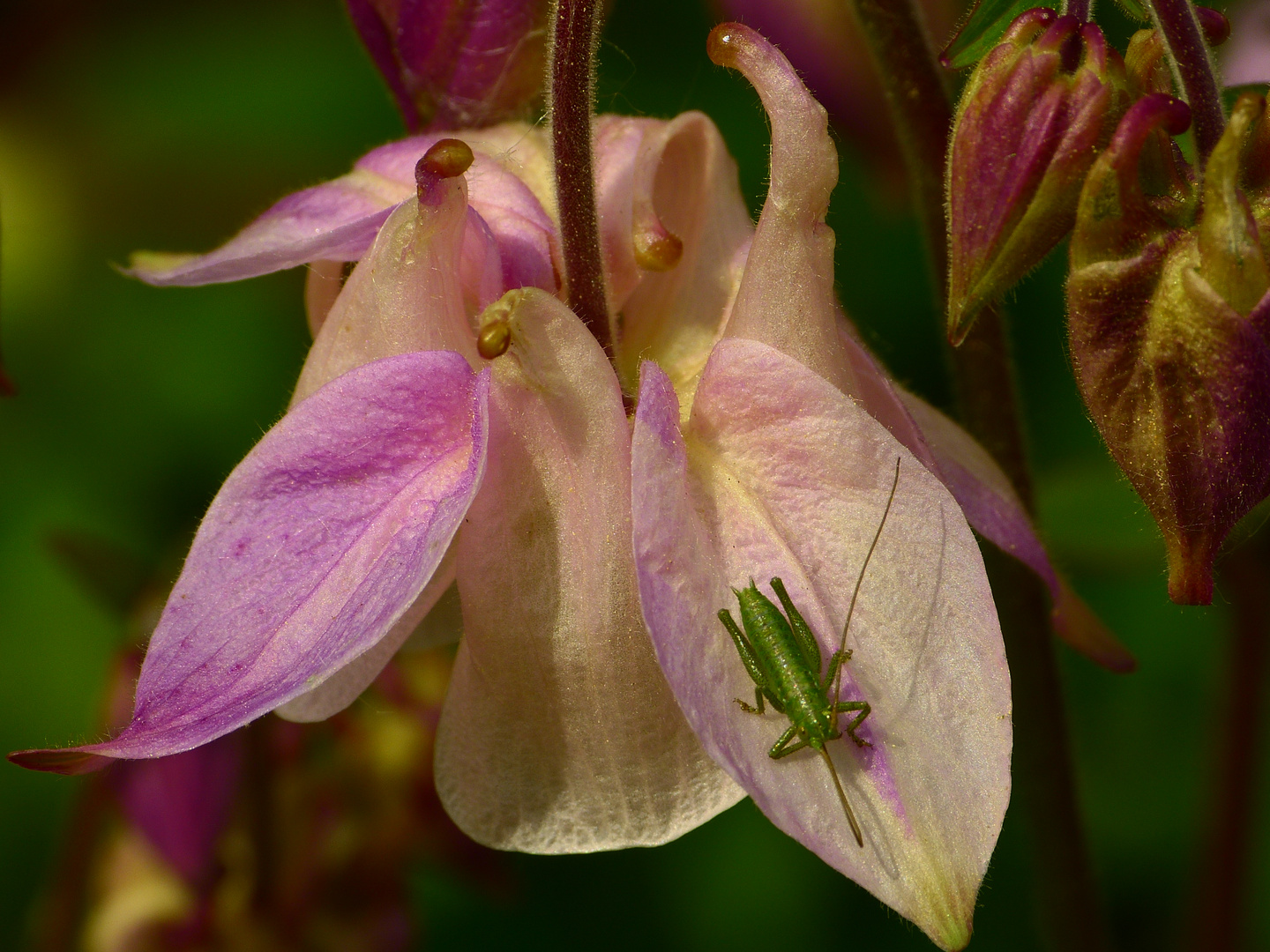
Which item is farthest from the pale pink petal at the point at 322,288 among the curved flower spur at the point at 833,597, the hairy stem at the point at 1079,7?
the hairy stem at the point at 1079,7

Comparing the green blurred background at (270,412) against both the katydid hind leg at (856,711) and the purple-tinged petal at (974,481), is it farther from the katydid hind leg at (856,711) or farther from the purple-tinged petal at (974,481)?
the katydid hind leg at (856,711)

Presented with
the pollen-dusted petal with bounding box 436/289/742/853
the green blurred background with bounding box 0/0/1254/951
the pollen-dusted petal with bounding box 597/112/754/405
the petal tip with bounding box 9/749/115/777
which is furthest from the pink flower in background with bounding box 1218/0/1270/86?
the petal tip with bounding box 9/749/115/777

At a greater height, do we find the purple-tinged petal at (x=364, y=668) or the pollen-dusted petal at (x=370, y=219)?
the pollen-dusted petal at (x=370, y=219)

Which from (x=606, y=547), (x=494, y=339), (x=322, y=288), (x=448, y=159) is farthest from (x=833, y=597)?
(x=322, y=288)

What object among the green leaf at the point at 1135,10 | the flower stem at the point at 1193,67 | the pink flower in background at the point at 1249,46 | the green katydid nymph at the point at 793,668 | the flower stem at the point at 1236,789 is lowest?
the flower stem at the point at 1236,789

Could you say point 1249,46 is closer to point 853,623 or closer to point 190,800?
point 853,623

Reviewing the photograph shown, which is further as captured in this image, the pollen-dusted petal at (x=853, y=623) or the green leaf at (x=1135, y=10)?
the green leaf at (x=1135, y=10)

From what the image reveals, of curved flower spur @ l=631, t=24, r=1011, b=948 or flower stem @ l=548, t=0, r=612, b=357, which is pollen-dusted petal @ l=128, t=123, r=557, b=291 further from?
curved flower spur @ l=631, t=24, r=1011, b=948
